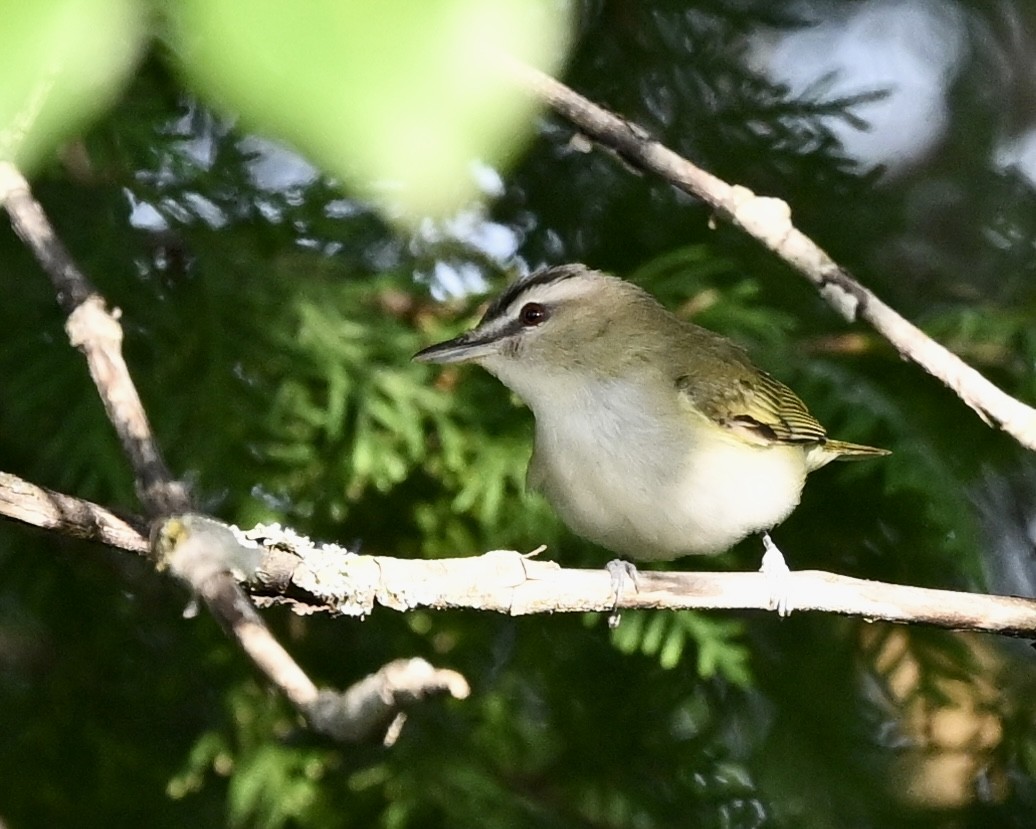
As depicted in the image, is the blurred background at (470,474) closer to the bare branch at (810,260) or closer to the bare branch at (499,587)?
the bare branch at (810,260)

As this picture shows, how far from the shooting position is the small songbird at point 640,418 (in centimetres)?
274

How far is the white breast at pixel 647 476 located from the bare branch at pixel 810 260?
0.63 meters

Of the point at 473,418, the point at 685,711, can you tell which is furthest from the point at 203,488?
the point at 685,711

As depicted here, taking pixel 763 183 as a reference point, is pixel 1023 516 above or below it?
below

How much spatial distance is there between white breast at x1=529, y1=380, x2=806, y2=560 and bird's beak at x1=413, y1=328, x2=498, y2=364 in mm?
208

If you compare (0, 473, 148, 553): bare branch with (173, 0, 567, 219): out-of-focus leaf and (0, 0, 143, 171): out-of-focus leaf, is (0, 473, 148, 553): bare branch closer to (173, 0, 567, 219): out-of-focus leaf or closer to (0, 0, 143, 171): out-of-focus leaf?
(0, 0, 143, 171): out-of-focus leaf

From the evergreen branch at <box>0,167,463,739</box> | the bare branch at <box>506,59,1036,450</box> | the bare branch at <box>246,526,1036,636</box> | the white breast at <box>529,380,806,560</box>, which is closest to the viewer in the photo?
the evergreen branch at <box>0,167,463,739</box>

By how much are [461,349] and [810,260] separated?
0.85 metres

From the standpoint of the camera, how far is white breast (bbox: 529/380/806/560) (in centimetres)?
273

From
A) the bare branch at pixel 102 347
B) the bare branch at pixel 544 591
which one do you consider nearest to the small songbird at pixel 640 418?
the bare branch at pixel 544 591

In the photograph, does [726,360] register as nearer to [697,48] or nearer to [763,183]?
[763,183]

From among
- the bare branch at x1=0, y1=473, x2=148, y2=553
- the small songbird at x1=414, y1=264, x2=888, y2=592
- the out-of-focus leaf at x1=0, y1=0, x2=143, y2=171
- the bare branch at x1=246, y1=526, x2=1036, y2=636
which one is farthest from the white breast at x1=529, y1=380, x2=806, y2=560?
the out-of-focus leaf at x1=0, y1=0, x2=143, y2=171

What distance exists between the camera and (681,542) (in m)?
2.75

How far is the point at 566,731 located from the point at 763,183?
1.63 metres
